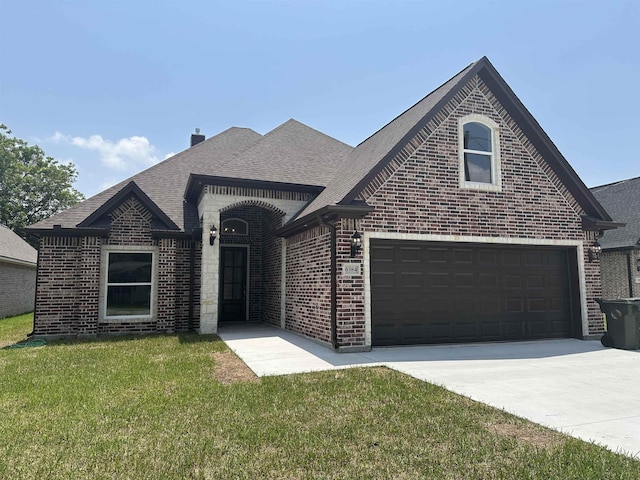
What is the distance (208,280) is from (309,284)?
3.26 metres

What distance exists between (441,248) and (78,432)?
26.7ft

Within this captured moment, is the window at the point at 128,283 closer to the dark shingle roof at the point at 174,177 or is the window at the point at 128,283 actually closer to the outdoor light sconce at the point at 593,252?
the dark shingle roof at the point at 174,177

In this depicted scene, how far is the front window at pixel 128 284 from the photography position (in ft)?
37.0

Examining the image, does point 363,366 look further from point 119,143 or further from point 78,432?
point 119,143

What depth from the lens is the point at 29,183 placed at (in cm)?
3669

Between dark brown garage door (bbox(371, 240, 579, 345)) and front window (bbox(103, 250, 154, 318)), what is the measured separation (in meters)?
7.02

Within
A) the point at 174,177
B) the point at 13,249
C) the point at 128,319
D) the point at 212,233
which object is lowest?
the point at 128,319

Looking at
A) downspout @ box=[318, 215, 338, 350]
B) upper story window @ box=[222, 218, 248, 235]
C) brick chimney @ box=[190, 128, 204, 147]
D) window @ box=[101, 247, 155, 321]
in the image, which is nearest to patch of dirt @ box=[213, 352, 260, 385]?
downspout @ box=[318, 215, 338, 350]

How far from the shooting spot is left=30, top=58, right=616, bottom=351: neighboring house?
356 inches

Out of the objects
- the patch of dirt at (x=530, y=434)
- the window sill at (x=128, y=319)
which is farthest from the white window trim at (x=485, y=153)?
the window sill at (x=128, y=319)

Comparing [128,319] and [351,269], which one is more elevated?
[351,269]

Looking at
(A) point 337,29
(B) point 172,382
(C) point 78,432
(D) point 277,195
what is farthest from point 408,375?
(A) point 337,29

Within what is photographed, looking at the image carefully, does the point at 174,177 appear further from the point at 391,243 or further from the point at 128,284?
the point at 391,243

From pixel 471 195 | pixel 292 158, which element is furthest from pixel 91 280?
pixel 471 195
